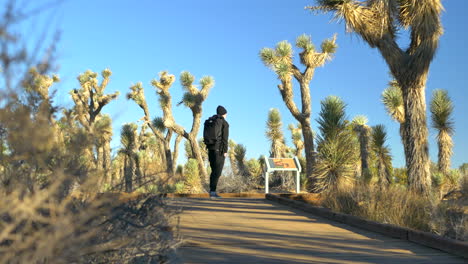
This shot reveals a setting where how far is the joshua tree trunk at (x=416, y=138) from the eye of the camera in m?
13.5

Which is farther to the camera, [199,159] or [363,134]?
[363,134]

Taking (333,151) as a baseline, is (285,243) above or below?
below

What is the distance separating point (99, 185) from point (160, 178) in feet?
1.93

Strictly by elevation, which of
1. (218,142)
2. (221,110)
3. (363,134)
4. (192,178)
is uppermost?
(363,134)

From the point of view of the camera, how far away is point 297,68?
22.3 m

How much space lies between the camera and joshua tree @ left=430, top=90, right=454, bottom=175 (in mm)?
26562

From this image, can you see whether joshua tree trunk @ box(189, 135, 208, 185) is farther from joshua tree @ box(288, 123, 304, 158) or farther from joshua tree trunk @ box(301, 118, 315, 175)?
joshua tree @ box(288, 123, 304, 158)

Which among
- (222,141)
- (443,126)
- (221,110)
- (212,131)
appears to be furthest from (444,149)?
(212,131)

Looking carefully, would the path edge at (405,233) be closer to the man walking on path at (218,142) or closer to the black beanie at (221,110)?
the man walking on path at (218,142)

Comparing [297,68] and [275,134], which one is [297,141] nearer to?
[275,134]

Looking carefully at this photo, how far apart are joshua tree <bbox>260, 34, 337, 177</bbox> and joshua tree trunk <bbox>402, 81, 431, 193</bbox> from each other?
22.3ft

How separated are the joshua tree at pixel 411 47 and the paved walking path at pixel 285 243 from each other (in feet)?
19.7

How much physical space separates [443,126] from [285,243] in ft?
76.1

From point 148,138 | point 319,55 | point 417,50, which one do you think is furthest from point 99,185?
point 148,138
